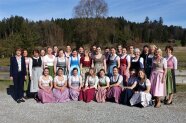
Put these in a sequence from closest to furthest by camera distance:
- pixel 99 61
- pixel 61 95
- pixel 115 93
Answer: pixel 115 93 → pixel 61 95 → pixel 99 61

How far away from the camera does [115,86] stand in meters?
11.0

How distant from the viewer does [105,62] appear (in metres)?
11.7

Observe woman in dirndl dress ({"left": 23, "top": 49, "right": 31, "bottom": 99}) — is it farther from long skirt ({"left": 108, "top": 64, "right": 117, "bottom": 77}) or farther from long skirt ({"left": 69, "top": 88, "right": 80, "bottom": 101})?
long skirt ({"left": 108, "top": 64, "right": 117, "bottom": 77})

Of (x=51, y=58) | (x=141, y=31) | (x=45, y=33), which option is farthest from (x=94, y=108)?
(x=141, y=31)

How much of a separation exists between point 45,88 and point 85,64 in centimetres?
152

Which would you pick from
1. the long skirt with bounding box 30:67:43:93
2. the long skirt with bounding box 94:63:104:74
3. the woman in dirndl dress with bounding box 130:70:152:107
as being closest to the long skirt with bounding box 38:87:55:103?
the long skirt with bounding box 30:67:43:93

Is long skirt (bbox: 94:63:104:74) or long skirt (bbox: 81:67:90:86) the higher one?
long skirt (bbox: 94:63:104:74)

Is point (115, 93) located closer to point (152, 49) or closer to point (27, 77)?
point (152, 49)

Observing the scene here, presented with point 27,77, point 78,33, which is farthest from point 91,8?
point 27,77

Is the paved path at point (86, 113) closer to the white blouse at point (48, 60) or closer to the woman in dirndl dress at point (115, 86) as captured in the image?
the woman in dirndl dress at point (115, 86)

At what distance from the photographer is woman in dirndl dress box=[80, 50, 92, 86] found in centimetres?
1173

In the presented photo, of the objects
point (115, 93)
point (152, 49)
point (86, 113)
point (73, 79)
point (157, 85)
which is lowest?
point (86, 113)

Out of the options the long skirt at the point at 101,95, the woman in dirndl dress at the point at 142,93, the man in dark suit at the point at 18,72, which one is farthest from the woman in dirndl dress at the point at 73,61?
the woman in dirndl dress at the point at 142,93

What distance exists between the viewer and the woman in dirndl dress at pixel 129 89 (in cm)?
1061
